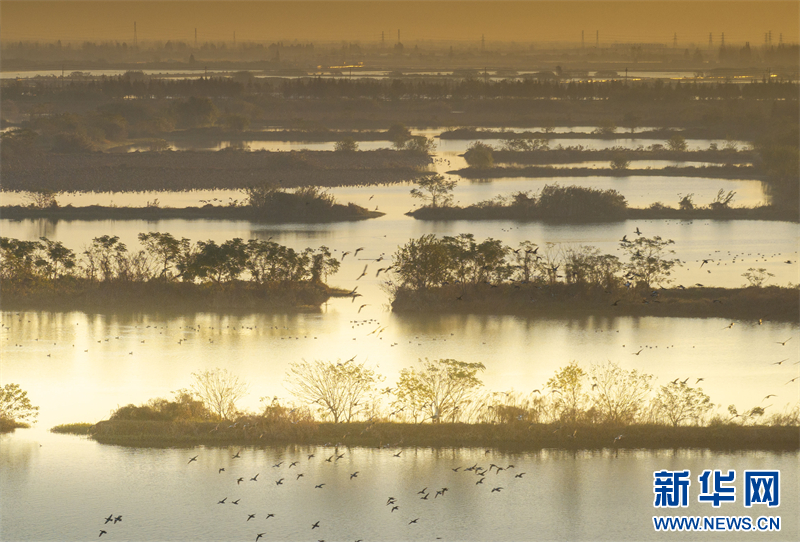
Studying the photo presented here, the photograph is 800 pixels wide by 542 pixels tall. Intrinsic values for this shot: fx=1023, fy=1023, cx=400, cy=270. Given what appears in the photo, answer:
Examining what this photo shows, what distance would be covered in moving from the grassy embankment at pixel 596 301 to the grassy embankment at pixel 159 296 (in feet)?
9.10

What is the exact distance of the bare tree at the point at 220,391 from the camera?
1912 centimetres

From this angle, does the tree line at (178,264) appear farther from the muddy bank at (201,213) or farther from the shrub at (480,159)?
the shrub at (480,159)

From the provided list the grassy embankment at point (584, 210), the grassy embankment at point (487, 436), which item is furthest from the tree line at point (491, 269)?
the grassy embankment at point (584, 210)

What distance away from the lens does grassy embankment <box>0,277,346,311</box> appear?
1068 inches

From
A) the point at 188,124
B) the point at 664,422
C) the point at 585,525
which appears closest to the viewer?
the point at 585,525

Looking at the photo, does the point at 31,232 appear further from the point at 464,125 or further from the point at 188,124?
the point at 464,125

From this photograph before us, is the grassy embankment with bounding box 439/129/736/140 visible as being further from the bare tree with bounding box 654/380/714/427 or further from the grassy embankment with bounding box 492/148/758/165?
the bare tree with bounding box 654/380/714/427

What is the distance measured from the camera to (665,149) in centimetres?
5838

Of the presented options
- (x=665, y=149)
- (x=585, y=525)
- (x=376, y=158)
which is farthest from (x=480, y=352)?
(x=665, y=149)

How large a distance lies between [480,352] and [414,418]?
4.65 m

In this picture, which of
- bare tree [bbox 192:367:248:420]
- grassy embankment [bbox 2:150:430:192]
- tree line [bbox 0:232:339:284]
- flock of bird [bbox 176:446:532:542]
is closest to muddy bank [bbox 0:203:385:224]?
grassy embankment [bbox 2:150:430:192]

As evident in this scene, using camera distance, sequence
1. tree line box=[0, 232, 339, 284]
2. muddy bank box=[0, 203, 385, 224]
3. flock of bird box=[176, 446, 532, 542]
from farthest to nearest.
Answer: muddy bank box=[0, 203, 385, 224], tree line box=[0, 232, 339, 284], flock of bird box=[176, 446, 532, 542]

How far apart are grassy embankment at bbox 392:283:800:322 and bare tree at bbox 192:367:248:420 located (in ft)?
23.1

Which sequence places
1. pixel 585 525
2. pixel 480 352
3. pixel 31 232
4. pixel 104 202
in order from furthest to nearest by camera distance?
pixel 104 202 < pixel 31 232 < pixel 480 352 < pixel 585 525
